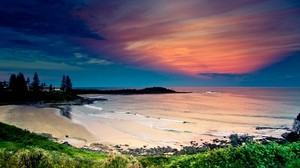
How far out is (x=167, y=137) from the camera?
1913 inches

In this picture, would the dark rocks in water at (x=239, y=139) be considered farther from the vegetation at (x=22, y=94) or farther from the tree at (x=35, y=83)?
the tree at (x=35, y=83)

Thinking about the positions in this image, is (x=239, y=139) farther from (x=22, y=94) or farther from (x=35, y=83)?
(x=35, y=83)

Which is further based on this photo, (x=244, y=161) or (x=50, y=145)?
(x=50, y=145)

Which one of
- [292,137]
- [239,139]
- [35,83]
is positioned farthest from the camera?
[35,83]

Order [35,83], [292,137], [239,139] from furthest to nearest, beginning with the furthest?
[35,83], [239,139], [292,137]

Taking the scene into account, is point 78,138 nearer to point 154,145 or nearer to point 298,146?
point 154,145

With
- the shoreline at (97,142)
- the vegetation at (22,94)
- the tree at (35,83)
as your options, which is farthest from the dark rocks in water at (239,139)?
the tree at (35,83)

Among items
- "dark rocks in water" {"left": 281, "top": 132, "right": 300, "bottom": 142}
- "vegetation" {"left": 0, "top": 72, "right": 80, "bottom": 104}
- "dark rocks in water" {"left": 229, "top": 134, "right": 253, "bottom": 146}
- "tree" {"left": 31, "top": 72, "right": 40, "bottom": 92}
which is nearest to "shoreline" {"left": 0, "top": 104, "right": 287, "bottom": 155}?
"dark rocks in water" {"left": 229, "top": 134, "right": 253, "bottom": 146}

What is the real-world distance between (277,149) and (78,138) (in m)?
39.8

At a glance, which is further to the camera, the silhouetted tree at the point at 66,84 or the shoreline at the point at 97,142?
the silhouetted tree at the point at 66,84

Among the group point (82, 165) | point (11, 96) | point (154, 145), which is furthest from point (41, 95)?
point (82, 165)

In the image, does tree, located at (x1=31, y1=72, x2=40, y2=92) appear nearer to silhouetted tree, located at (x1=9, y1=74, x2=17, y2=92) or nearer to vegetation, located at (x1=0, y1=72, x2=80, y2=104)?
vegetation, located at (x1=0, y1=72, x2=80, y2=104)

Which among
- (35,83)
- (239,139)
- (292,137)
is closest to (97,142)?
(239,139)

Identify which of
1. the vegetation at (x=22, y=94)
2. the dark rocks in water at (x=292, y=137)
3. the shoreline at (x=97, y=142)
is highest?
the vegetation at (x=22, y=94)
